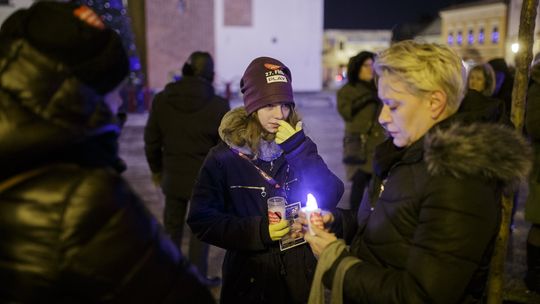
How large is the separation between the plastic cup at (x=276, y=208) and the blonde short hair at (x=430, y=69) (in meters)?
0.91

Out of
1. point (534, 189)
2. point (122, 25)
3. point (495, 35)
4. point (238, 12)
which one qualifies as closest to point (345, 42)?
point (495, 35)

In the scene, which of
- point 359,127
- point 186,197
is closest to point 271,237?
point 186,197

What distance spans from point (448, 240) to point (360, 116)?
4.38 meters

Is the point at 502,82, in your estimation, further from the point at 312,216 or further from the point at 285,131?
the point at 312,216

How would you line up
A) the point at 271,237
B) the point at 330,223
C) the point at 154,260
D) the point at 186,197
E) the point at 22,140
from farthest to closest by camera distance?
the point at 186,197 < the point at 271,237 < the point at 330,223 < the point at 154,260 < the point at 22,140

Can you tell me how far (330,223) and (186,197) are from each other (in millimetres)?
2692

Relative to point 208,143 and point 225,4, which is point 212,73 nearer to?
point 208,143

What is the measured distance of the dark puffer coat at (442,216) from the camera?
5.19 ft

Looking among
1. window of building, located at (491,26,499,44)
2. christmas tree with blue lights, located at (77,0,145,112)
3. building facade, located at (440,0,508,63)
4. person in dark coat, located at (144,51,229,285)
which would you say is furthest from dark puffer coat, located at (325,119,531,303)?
window of building, located at (491,26,499,44)

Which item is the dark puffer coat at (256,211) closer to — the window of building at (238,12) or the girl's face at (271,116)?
the girl's face at (271,116)

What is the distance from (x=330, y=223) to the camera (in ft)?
7.51

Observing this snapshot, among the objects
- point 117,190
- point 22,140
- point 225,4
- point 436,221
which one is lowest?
point 436,221

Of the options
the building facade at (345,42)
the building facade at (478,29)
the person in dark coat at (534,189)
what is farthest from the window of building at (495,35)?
the person in dark coat at (534,189)

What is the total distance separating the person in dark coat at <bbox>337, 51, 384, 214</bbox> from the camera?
19.0ft
